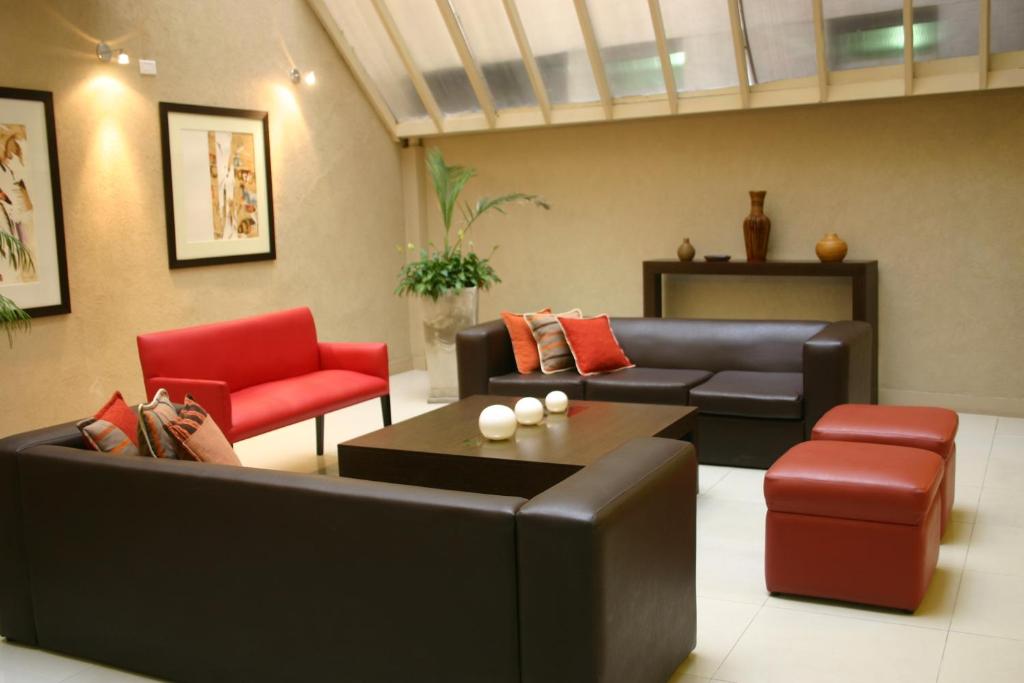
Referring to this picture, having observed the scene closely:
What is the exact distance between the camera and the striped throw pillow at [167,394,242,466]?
10.4ft

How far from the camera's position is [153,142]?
20.3 ft

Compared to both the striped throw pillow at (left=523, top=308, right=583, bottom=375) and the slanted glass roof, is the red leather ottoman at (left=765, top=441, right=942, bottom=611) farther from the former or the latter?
the slanted glass roof

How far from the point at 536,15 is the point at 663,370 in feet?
9.13

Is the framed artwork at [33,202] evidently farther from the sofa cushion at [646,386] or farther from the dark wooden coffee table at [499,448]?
the sofa cushion at [646,386]

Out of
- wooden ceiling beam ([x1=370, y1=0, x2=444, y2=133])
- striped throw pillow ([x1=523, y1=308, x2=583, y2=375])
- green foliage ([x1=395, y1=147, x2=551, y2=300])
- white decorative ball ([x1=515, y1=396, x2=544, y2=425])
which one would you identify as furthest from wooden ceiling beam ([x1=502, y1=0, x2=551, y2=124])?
white decorative ball ([x1=515, y1=396, x2=544, y2=425])

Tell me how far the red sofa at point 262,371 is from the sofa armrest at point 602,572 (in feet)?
8.59

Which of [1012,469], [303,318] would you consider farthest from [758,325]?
[303,318]

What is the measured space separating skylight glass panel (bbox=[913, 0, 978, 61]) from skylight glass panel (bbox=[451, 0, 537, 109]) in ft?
8.98

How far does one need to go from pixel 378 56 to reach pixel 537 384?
132 inches

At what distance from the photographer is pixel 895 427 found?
418 cm

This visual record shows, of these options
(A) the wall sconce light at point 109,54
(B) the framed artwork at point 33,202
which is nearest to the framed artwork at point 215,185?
(A) the wall sconce light at point 109,54

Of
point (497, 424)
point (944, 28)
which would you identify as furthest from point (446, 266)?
point (944, 28)

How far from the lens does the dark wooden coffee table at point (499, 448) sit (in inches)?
158

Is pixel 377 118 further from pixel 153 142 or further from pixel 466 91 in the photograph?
pixel 153 142
